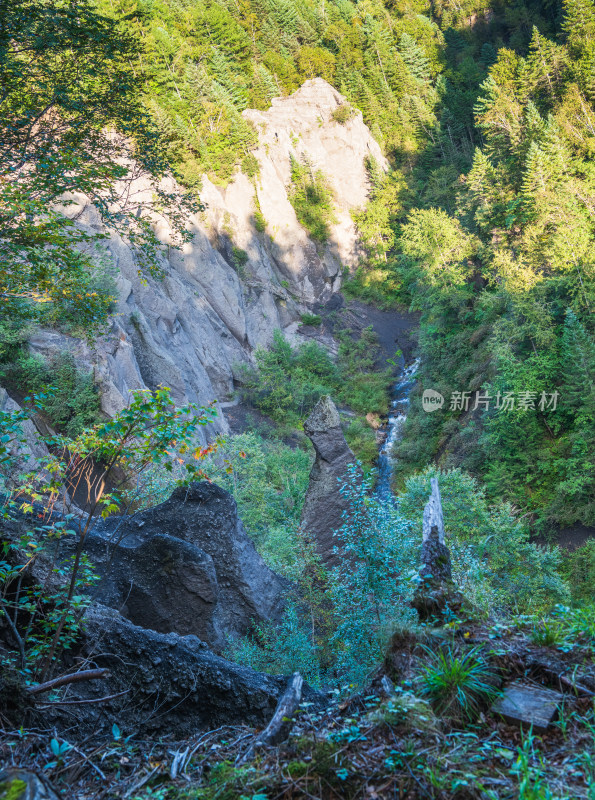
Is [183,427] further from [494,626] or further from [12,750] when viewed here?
[494,626]

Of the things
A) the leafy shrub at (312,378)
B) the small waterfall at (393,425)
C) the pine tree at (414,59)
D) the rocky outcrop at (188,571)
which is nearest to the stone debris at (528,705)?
the rocky outcrop at (188,571)

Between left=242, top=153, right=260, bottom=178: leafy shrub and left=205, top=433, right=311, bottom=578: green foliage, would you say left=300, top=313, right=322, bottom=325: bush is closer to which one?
left=242, top=153, right=260, bottom=178: leafy shrub

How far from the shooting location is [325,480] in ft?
55.1

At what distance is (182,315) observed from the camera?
33.8m

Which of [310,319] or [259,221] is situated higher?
[259,221]

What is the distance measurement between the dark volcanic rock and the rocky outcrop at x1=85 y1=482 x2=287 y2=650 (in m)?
1.49

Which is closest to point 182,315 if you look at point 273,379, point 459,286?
point 273,379

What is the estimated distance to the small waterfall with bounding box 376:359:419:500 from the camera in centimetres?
3134

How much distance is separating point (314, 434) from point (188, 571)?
956 centimetres

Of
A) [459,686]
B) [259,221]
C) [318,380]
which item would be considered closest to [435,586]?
[459,686]

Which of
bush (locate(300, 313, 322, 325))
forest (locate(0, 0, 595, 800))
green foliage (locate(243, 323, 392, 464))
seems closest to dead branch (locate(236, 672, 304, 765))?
forest (locate(0, 0, 595, 800))

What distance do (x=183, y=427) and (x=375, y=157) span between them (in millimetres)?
55883

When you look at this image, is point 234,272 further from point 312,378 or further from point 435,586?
point 435,586

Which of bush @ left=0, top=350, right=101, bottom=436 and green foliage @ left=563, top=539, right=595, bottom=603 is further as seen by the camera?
bush @ left=0, top=350, right=101, bottom=436
